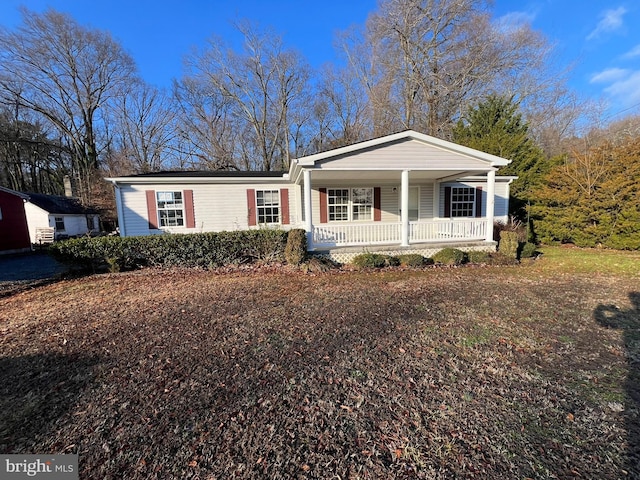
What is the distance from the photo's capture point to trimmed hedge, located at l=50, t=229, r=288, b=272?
7.78 meters

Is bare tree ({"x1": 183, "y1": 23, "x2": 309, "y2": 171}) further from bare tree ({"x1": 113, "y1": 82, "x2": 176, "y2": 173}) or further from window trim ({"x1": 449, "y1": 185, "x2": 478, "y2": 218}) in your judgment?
window trim ({"x1": 449, "y1": 185, "x2": 478, "y2": 218})

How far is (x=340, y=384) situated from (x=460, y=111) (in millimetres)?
21090

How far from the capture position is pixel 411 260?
8430mm

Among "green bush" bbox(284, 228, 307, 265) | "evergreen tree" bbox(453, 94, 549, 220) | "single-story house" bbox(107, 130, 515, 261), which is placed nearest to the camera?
"green bush" bbox(284, 228, 307, 265)

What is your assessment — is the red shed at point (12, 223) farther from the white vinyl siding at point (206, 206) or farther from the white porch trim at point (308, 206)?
the white porch trim at point (308, 206)

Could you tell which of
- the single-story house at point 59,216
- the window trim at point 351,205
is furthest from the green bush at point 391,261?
the single-story house at point 59,216

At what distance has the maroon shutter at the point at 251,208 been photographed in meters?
11.1

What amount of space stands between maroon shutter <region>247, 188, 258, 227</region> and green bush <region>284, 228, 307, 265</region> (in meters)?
3.40

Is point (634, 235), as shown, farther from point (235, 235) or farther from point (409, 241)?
point (235, 235)

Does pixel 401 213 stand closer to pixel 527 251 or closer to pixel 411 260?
pixel 411 260

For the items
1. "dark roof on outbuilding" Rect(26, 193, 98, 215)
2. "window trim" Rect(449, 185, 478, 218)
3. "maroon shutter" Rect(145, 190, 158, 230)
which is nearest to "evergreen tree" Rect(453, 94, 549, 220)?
"window trim" Rect(449, 185, 478, 218)

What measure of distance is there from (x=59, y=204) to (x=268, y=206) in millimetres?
18162

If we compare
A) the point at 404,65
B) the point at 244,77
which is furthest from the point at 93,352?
the point at 244,77

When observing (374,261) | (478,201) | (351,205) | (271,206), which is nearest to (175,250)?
(271,206)
